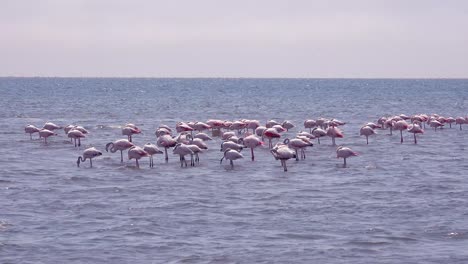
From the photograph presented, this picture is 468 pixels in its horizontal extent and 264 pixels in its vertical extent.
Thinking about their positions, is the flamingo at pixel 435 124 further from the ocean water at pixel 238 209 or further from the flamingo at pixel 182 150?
the flamingo at pixel 182 150

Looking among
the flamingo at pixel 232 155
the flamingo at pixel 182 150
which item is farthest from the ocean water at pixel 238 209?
the flamingo at pixel 182 150

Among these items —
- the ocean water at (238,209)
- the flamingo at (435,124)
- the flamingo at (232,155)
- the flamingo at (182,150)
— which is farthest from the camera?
Result: the flamingo at (435,124)

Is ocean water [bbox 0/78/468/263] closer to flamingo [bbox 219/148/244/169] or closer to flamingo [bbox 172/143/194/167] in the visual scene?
flamingo [bbox 219/148/244/169]

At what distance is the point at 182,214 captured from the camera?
17.3 metres

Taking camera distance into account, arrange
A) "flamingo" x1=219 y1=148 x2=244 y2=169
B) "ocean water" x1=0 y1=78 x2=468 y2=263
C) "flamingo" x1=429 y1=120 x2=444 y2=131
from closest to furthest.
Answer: "ocean water" x1=0 y1=78 x2=468 y2=263, "flamingo" x1=219 y1=148 x2=244 y2=169, "flamingo" x1=429 y1=120 x2=444 y2=131

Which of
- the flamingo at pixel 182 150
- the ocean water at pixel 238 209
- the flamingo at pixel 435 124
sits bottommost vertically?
the ocean water at pixel 238 209

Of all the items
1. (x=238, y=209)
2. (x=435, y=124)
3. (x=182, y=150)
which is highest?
(x=182, y=150)

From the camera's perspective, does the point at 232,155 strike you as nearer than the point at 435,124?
Yes

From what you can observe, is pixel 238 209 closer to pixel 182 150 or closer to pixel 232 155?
pixel 232 155

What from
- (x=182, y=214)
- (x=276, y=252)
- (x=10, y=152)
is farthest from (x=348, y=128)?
(x=276, y=252)

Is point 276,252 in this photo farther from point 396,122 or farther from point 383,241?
point 396,122

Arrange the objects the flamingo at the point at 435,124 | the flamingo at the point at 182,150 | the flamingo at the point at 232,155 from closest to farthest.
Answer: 1. the flamingo at the point at 232,155
2. the flamingo at the point at 182,150
3. the flamingo at the point at 435,124

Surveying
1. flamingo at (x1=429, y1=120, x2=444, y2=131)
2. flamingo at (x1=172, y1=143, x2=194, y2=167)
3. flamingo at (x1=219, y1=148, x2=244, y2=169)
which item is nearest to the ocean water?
flamingo at (x1=219, y1=148, x2=244, y2=169)

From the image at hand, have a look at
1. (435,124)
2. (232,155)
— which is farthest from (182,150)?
(435,124)
